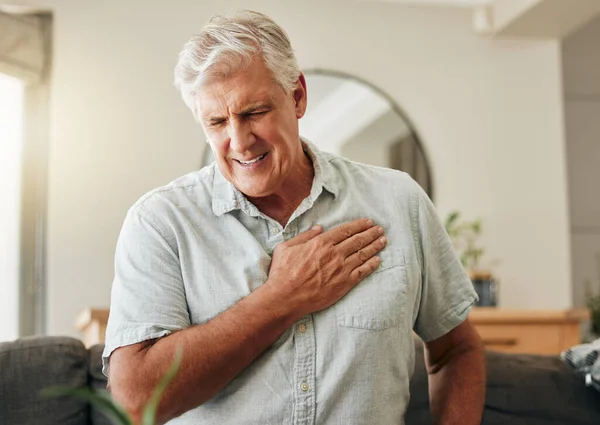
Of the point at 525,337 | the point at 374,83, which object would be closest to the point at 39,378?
the point at 525,337

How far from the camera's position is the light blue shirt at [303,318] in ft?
4.77

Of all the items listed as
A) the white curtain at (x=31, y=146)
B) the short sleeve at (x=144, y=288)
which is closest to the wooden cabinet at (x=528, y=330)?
the white curtain at (x=31, y=146)

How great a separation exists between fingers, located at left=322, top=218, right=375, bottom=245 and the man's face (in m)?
0.13

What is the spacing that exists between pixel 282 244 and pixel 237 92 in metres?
0.28

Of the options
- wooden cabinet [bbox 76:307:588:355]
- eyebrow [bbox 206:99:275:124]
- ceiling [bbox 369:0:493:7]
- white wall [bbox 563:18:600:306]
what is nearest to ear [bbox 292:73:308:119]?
eyebrow [bbox 206:99:275:124]

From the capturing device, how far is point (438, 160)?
4625 mm

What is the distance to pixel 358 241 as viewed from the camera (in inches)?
61.8

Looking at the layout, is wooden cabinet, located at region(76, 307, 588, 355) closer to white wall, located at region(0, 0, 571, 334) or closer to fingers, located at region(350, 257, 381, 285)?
white wall, located at region(0, 0, 571, 334)

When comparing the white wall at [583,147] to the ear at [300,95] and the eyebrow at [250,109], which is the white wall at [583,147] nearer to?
the ear at [300,95]

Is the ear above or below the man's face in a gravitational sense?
above

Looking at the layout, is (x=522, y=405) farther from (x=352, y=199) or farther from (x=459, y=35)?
(x=459, y=35)

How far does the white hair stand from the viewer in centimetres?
151

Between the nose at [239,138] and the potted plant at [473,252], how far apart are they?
272cm

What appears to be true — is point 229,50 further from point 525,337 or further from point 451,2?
point 451,2
